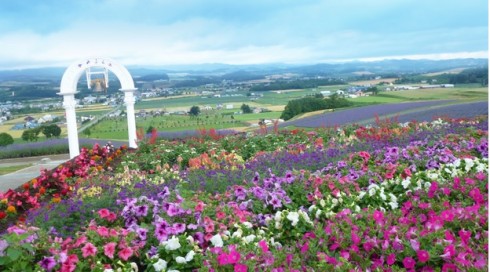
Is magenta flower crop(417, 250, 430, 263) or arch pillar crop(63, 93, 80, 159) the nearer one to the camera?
magenta flower crop(417, 250, 430, 263)

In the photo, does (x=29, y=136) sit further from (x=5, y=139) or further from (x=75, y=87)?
(x=75, y=87)

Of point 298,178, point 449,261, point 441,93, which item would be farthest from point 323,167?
point 441,93

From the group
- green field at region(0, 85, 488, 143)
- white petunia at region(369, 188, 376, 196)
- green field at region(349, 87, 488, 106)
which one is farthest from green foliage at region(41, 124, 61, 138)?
white petunia at region(369, 188, 376, 196)

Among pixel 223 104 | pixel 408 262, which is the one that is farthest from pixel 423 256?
pixel 223 104

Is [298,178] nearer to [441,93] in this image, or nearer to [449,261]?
[449,261]

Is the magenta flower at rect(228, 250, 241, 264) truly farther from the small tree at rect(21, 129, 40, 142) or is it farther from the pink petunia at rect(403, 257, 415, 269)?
the small tree at rect(21, 129, 40, 142)

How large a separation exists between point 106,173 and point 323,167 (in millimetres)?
3232

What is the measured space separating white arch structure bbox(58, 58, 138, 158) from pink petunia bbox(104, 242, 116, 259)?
7.26m

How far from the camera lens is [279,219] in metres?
3.52

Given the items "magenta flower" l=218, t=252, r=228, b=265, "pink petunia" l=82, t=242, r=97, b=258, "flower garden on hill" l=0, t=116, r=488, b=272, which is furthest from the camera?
"pink petunia" l=82, t=242, r=97, b=258

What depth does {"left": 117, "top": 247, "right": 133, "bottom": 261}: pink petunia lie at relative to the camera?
2.98 metres

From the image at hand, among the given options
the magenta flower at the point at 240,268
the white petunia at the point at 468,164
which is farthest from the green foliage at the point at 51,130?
the magenta flower at the point at 240,268

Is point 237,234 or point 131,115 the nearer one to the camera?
point 237,234

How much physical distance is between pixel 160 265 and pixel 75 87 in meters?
7.75
